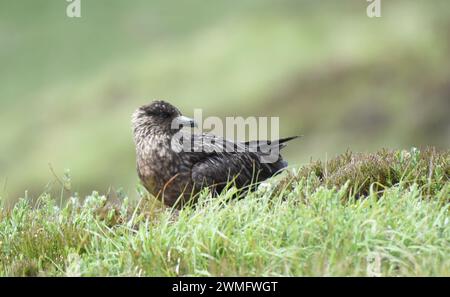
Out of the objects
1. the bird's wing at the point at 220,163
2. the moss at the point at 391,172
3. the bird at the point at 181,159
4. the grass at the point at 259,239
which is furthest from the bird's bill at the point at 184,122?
the grass at the point at 259,239

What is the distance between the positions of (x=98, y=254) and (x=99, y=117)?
28.9 meters

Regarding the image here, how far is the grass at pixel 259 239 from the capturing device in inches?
269

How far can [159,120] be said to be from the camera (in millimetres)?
10078

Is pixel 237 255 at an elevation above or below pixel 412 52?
below

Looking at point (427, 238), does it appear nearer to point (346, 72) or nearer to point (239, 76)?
point (346, 72)

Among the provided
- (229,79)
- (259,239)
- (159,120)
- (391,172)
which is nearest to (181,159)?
(159,120)

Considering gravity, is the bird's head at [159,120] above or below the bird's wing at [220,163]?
above

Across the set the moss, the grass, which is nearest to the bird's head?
the moss

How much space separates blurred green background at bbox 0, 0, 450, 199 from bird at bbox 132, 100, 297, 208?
15423 mm

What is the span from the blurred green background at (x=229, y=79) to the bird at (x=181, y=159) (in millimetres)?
15423

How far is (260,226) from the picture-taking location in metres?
7.33

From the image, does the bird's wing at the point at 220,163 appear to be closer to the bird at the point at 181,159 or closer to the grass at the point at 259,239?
the bird at the point at 181,159

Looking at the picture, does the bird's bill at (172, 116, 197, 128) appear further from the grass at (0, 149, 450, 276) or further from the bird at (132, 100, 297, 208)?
the grass at (0, 149, 450, 276)
